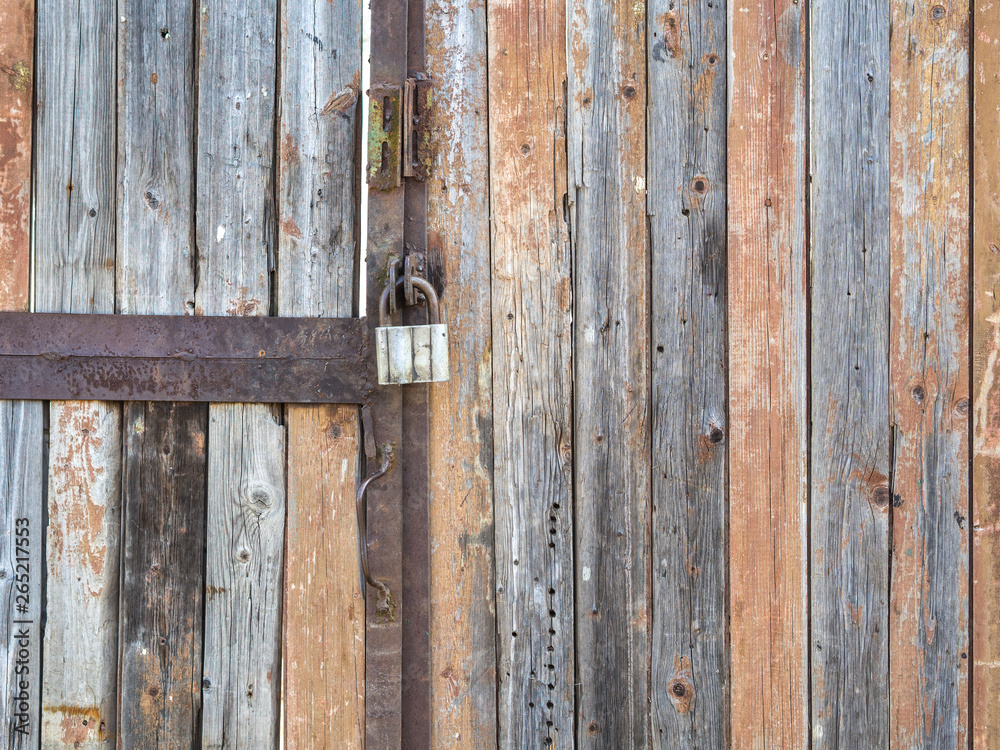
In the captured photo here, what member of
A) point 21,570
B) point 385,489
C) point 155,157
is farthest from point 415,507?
point 155,157

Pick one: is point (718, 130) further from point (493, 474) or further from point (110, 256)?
point (110, 256)

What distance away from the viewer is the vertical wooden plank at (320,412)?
147 cm

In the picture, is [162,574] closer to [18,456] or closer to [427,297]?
[18,456]

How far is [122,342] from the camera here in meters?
1.43

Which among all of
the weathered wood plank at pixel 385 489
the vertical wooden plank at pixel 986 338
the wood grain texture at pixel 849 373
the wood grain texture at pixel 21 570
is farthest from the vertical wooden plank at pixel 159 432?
the vertical wooden plank at pixel 986 338

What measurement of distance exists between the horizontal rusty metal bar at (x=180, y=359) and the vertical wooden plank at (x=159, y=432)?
0.20 ft

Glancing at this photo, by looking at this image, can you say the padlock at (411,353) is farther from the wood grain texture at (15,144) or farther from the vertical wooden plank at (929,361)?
the vertical wooden plank at (929,361)

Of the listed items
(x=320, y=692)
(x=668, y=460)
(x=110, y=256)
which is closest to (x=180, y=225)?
(x=110, y=256)

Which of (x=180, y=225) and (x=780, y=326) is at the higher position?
(x=180, y=225)

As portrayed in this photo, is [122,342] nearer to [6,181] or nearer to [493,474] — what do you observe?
[6,181]

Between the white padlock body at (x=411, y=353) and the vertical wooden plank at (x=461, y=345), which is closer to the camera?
the white padlock body at (x=411, y=353)

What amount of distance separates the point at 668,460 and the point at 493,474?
1.25 feet

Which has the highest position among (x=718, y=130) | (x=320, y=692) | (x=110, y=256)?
(x=718, y=130)

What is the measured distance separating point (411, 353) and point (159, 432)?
0.58m
